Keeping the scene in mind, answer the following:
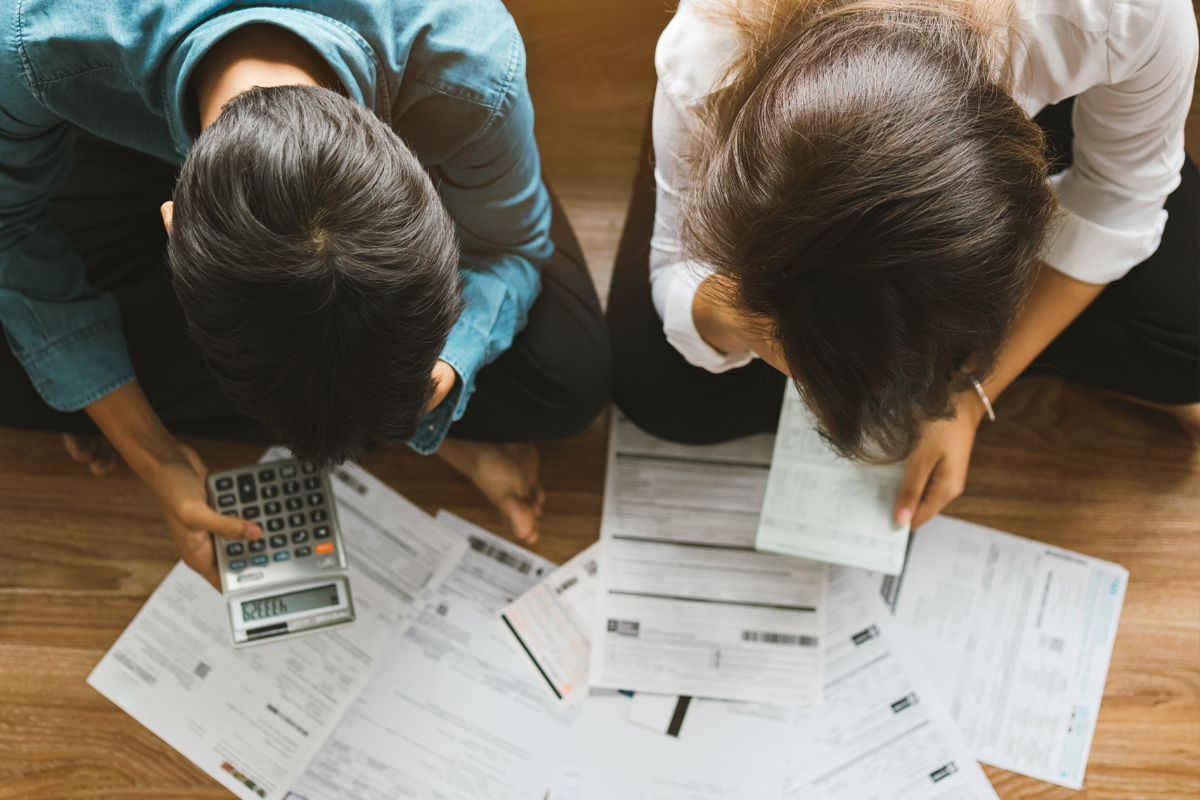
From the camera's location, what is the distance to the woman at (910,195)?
0.40m

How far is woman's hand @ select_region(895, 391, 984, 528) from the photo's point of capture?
681mm

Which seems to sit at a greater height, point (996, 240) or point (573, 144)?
point (996, 240)

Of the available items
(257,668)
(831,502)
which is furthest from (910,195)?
(257,668)

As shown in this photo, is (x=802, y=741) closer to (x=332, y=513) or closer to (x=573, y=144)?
(x=332, y=513)

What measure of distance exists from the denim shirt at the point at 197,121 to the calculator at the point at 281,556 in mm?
130

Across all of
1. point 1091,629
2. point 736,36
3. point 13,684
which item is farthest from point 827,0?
point 13,684

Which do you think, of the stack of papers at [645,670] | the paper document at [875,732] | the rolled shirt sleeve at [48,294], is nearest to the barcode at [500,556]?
the stack of papers at [645,670]

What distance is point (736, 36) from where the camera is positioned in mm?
510

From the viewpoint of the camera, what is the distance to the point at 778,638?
0.76 meters

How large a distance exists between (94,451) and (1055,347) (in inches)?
38.1

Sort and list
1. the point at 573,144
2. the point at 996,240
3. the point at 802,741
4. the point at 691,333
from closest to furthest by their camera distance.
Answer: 1. the point at 996,240
2. the point at 691,333
3. the point at 802,741
4. the point at 573,144

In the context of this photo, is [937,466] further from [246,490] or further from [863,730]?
[246,490]

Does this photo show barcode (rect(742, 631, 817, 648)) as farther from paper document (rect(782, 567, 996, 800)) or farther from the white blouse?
the white blouse

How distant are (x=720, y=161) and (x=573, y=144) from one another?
1.44 feet
